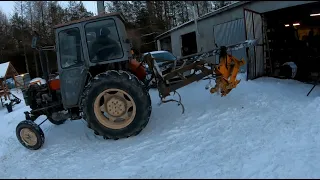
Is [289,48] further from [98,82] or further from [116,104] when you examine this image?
[98,82]

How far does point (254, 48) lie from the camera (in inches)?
352

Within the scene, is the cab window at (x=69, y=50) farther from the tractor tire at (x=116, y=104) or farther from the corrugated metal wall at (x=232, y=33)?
the corrugated metal wall at (x=232, y=33)

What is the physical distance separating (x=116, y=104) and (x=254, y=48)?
5.63m

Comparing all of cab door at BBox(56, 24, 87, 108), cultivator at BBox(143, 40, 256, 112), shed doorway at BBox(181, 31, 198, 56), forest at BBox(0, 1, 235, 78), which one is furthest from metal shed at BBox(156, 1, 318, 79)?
cab door at BBox(56, 24, 87, 108)

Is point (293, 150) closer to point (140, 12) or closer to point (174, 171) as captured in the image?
point (174, 171)

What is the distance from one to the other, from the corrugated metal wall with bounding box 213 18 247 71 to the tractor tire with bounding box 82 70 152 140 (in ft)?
20.0

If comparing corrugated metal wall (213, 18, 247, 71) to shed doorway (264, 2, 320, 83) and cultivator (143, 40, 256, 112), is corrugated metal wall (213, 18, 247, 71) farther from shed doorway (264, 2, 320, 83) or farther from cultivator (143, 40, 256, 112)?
cultivator (143, 40, 256, 112)

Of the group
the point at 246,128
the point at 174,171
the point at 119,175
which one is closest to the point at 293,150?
the point at 246,128

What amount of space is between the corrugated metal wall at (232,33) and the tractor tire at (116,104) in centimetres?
608

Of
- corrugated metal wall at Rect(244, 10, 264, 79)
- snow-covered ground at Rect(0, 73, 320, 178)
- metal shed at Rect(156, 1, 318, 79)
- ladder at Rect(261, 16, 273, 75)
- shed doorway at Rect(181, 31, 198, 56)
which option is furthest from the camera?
shed doorway at Rect(181, 31, 198, 56)

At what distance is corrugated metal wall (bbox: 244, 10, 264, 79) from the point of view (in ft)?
28.2

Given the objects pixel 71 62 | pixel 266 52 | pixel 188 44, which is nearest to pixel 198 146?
pixel 71 62

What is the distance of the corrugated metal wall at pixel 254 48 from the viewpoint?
859cm

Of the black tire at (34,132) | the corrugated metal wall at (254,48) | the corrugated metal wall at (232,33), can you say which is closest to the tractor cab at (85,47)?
the black tire at (34,132)
